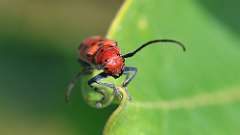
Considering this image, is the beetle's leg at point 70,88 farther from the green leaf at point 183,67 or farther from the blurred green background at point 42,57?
the green leaf at point 183,67

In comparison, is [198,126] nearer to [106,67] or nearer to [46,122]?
[106,67]

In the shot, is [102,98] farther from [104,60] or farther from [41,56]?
[41,56]

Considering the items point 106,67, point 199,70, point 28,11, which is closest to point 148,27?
point 199,70

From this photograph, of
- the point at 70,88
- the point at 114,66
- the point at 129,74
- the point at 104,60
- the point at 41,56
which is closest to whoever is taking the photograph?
the point at 129,74

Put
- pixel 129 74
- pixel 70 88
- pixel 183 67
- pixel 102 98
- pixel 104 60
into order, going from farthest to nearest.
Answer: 1. pixel 70 88
2. pixel 104 60
3. pixel 183 67
4. pixel 129 74
5. pixel 102 98

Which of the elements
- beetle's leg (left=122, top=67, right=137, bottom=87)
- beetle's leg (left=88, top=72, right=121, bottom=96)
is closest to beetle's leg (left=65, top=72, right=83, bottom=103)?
beetle's leg (left=88, top=72, right=121, bottom=96)

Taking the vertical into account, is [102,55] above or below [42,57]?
above

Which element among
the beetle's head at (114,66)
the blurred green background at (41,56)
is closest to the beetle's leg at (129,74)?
the beetle's head at (114,66)

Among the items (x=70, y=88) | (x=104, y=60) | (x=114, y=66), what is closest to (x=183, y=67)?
(x=114, y=66)
